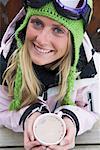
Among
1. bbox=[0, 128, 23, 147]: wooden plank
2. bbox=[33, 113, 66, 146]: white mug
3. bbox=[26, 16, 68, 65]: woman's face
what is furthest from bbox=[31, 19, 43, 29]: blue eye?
bbox=[0, 128, 23, 147]: wooden plank

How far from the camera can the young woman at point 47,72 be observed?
1173mm

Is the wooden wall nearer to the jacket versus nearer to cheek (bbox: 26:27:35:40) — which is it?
the jacket

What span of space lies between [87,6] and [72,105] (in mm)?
302

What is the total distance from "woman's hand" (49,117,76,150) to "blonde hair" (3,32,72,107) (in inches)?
3.5

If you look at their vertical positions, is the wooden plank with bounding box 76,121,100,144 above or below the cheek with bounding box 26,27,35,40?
below

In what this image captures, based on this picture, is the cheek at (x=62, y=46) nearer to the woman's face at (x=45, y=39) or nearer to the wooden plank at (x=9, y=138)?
the woman's face at (x=45, y=39)

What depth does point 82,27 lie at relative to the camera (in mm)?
1198

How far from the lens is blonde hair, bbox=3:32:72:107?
4.14 ft

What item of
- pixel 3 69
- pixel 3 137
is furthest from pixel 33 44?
pixel 3 137

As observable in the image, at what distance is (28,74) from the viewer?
4.21ft

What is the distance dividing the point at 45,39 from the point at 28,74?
0.14 m

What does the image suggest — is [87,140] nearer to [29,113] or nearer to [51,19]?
[29,113]

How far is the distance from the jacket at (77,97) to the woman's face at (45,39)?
0.35 ft

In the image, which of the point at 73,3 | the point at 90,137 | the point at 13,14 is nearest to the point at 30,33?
the point at 73,3
